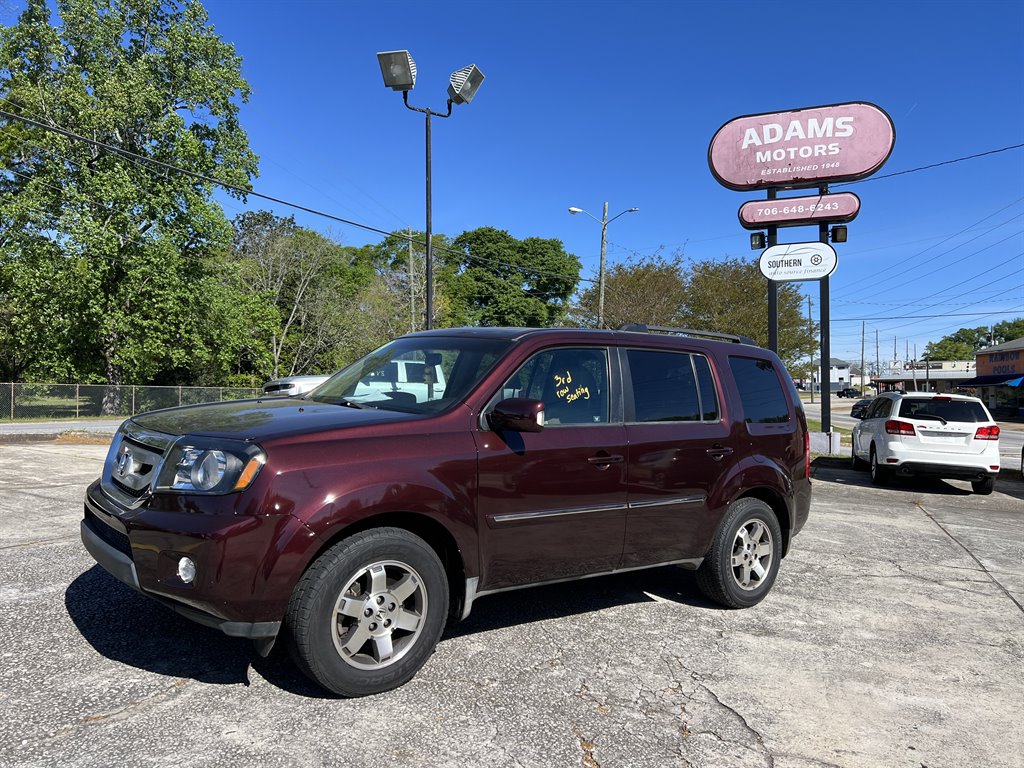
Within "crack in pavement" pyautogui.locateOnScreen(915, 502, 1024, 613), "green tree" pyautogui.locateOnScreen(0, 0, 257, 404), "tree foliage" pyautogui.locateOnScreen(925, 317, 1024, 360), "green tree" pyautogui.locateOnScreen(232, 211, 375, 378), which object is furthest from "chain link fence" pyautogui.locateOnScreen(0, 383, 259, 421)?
"tree foliage" pyautogui.locateOnScreen(925, 317, 1024, 360)

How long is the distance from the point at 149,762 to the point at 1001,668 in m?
4.39

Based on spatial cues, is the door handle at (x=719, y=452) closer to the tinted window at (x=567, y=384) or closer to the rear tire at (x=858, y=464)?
the tinted window at (x=567, y=384)

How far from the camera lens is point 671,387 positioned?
14.8 feet

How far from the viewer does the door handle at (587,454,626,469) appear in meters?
3.92

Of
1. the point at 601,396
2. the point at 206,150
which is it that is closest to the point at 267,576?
the point at 601,396

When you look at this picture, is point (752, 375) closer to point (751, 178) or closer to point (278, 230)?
point (751, 178)

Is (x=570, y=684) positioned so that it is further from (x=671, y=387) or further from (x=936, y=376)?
(x=936, y=376)

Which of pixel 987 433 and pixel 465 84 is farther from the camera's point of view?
pixel 465 84

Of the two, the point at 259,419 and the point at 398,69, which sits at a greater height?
the point at 398,69

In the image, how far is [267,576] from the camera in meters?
2.87

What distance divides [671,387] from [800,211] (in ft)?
45.8

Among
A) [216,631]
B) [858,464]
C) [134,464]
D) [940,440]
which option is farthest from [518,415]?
[858,464]

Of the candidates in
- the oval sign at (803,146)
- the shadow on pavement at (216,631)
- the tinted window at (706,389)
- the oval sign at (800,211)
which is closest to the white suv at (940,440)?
the oval sign at (800,211)

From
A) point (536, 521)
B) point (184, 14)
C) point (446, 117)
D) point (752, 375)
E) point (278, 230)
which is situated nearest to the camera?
point (536, 521)
